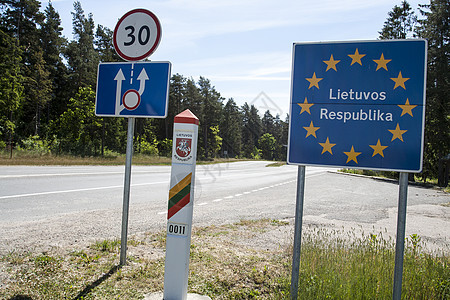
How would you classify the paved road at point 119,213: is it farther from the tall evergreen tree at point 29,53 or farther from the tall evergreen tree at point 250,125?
the tall evergreen tree at point 250,125

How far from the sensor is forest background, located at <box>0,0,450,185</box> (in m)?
27.5

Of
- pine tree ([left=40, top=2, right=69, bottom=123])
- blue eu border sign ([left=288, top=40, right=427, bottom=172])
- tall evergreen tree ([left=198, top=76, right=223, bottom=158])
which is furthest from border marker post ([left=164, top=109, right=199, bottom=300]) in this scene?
tall evergreen tree ([left=198, top=76, right=223, bottom=158])

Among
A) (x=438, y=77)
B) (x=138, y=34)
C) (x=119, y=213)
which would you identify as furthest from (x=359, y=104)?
(x=438, y=77)

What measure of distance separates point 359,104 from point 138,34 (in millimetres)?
2768

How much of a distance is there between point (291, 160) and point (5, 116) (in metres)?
44.9

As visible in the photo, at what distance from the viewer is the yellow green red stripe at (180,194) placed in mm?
3010

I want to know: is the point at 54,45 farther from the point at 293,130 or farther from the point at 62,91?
the point at 293,130

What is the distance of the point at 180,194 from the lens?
9.92 ft

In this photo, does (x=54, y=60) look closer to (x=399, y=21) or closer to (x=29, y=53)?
(x=29, y=53)

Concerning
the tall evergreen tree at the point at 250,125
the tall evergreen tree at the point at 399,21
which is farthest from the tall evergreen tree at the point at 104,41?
the tall evergreen tree at the point at 250,125

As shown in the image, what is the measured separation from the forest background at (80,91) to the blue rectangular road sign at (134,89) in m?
22.9

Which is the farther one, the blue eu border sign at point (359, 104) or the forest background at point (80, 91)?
the forest background at point (80, 91)

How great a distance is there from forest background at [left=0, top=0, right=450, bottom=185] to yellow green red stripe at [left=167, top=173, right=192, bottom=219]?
23538 mm

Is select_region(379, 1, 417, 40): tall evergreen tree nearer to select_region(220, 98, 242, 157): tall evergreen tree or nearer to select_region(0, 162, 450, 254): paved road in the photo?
select_region(0, 162, 450, 254): paved road
